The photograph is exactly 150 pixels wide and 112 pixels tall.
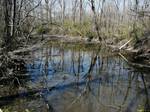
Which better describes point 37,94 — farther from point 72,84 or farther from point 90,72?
point 90,72

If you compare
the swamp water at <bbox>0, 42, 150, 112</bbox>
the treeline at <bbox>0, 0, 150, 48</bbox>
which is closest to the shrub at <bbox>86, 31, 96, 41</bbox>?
the treeline at <bbox>0, 0, 150, 48</bbox>

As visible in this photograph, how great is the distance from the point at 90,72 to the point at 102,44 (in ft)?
53.0

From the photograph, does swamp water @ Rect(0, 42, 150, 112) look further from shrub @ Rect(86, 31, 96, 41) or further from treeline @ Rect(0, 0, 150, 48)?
shrub @ Rect(86, 31, 96, 41)

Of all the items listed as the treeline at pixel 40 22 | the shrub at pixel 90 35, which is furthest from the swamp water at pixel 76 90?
the shrub at pixel 90 35

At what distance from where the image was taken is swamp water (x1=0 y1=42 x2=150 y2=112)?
9.32 meters

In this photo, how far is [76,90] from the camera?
11430 millimetres

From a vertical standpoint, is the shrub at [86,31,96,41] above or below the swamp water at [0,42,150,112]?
above

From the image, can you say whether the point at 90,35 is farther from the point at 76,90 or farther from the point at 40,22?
the point at 76,90

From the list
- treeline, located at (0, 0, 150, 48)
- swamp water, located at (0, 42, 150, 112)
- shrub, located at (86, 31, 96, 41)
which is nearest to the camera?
swamp water, located at (0, 42, 150, 112)

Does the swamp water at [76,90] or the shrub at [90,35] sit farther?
the shrub at [90,35]

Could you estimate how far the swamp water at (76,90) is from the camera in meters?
9.32

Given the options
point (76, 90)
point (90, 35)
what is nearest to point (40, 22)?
point (76, 90)

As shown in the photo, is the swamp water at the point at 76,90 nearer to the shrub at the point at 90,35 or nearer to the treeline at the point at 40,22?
the treeline at the point at 40,22

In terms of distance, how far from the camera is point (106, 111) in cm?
902
